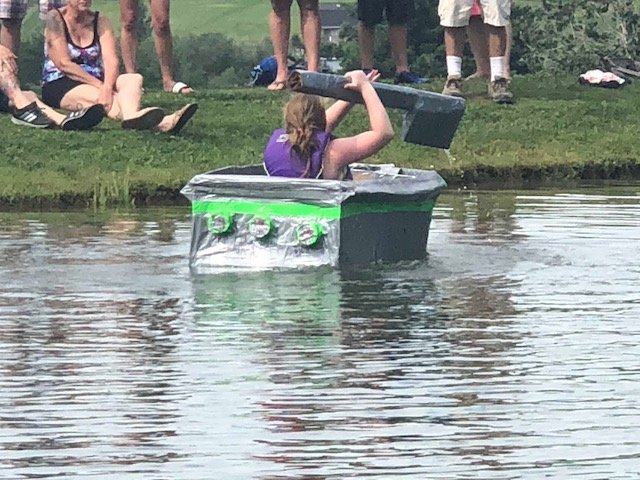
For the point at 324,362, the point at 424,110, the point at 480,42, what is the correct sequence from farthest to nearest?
the point at 480,42, the point at 424,110, the point at 324,362

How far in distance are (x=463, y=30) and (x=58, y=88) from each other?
14.1 ft

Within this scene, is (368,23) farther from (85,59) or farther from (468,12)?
(85,59)

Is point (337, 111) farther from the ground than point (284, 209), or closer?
farther from the ground

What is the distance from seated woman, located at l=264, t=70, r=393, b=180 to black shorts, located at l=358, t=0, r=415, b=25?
7818mm

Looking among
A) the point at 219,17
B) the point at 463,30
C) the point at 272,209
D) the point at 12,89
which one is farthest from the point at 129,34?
the point at 219,17

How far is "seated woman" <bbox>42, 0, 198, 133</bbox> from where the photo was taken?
1914cm

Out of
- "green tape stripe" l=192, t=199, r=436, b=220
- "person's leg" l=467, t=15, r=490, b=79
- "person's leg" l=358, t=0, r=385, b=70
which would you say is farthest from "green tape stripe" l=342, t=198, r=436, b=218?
"person's leg" l=467, t=15, r=490, b=79

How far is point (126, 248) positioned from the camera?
572 inches

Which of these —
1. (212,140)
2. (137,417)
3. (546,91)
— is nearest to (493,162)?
(212,140)

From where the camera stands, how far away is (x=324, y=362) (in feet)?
33.1

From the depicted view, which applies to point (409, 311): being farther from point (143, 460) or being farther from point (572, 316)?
point (143, 460)

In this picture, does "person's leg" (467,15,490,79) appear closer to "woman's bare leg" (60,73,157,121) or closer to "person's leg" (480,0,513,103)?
"person's leg" (480,0,513,103)

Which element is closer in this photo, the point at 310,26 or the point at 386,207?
the point at 386,207

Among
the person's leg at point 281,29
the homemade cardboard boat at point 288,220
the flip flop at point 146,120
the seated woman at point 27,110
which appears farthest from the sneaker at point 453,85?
the homemade cardboard boat at point 288,220
